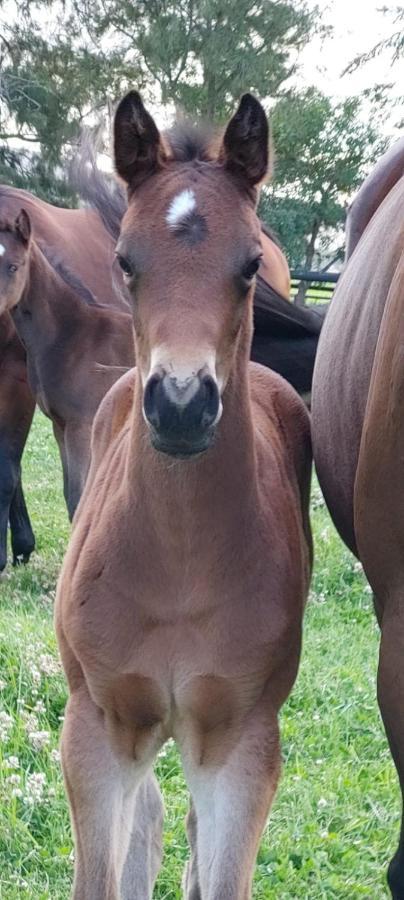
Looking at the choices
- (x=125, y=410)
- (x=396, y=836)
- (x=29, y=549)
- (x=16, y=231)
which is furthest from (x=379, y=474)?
(x=29, y=549)

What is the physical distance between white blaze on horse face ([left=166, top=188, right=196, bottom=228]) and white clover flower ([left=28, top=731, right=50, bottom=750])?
5.60 feet

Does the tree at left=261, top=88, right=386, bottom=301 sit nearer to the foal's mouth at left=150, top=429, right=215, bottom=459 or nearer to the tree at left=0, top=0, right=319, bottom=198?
the tree at left=0, top=0, right=319, bottom=198

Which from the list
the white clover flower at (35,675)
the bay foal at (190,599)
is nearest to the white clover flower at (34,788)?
the white clover flower at (35,675)

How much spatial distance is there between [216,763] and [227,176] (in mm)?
1137

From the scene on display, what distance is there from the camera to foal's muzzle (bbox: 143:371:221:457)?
5.34ft

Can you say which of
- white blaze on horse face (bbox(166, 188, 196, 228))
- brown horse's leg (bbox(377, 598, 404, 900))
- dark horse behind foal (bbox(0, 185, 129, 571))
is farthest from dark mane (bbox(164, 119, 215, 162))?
dark horse behind foal (bbox(0, 185, 129, 571))

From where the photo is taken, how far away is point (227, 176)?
204 centimetres

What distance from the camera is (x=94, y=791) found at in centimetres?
208

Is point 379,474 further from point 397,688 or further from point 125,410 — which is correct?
point 125,410

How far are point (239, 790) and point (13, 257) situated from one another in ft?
11.0

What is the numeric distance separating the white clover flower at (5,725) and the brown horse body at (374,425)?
1.18 metres

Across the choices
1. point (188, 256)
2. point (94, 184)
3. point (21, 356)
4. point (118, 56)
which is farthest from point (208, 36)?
point (188, 256)

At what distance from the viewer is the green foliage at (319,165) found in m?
17.3

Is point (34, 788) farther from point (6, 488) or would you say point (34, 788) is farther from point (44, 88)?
point (44, 88)
